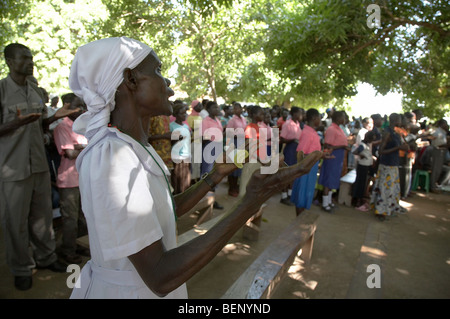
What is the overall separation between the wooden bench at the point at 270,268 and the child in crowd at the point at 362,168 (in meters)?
3.14

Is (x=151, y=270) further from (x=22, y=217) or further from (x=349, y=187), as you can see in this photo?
(x=349, y=187)

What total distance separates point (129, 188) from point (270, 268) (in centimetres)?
199

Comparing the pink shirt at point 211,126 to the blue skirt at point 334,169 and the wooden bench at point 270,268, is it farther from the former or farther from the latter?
the wooden bench at point 270,268

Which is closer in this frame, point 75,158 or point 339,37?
point 75,158

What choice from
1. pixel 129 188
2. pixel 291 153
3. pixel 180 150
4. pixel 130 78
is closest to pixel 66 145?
pixel 180 150

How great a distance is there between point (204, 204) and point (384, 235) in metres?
3.14

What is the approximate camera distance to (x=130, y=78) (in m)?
1.13

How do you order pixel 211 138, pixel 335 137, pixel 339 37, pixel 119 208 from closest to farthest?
pixel 119 208, pixel 339 37, pixel 335 137, pixel 211 138

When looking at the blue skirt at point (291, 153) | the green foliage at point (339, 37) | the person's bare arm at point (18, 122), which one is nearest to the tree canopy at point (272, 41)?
the green foliage at point (339, 37)

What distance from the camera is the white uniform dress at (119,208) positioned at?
3.10 ft

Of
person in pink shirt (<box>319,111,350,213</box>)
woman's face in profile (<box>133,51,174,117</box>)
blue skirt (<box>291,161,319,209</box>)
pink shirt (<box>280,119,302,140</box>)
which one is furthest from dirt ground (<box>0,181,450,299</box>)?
woman's face in profile (<box>133,51,174,117</box>)

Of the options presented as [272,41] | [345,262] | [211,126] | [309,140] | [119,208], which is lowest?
[345,262]

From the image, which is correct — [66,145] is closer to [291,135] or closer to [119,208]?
[119,208]
